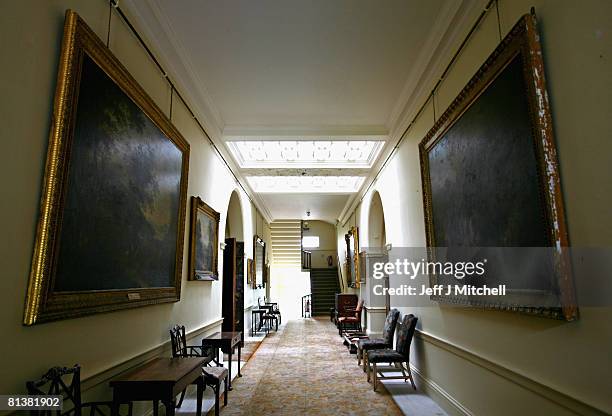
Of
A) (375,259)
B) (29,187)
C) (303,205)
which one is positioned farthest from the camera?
(303,205)

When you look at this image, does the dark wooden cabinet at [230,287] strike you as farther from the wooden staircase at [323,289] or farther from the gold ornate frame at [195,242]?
the wooden staircase at [323,289]

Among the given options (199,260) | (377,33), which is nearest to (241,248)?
(199,260)

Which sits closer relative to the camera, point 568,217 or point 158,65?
point 568,217

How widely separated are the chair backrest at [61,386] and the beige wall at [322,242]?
54.1 ft

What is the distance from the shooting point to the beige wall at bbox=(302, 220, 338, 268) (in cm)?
1895

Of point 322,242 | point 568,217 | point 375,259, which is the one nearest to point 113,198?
point 568,217

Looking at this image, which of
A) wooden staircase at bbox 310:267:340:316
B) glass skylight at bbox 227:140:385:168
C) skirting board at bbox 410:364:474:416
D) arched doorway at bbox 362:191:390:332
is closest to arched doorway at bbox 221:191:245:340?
glass skylight at bbox 227:140:385:168

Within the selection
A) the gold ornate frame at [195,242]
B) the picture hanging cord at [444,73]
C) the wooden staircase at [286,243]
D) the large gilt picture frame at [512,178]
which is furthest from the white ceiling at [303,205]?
the large gilt picture frame at [512,178]

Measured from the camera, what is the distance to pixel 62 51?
237 centimetres

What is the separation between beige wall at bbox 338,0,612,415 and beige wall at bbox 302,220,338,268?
1532 centimetres

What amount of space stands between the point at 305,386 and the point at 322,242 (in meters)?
13.6

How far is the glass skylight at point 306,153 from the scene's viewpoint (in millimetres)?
7367

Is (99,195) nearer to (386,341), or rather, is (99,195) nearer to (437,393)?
(437,393)

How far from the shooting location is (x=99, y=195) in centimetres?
279
